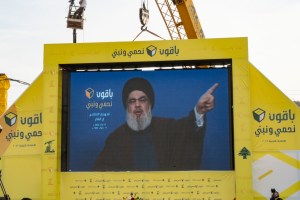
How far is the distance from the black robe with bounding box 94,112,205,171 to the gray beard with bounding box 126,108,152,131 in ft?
0.45

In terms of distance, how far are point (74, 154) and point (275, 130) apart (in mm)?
8650

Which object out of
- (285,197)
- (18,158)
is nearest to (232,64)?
(285,197)

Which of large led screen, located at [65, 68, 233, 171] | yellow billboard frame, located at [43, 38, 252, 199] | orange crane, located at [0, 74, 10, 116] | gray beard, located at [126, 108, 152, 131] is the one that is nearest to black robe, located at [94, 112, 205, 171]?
large led screen, located at [65, 68, 233, 171]

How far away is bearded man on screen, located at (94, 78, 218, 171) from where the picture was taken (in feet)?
77.8

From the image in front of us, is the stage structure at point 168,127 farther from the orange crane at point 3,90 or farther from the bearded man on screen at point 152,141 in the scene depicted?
the orange crane at point 3,90

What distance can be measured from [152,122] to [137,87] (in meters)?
1.67

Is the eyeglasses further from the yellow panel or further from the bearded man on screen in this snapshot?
the yellow panel

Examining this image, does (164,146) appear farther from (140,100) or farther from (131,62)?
(131,62)

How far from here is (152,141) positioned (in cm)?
2394

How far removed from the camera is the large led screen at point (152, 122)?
23.7 metres

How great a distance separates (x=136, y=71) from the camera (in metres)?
24.6

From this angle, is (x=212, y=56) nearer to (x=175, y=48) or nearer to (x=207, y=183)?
(x=175, y=48)

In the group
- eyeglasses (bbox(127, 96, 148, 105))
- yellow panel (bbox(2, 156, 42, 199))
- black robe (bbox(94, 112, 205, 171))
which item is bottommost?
yellow panel (bbox(2, 156, 42, 199))

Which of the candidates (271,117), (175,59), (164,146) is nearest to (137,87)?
(175,59)
